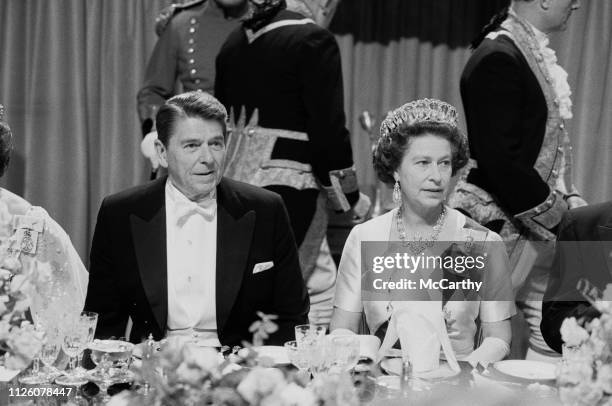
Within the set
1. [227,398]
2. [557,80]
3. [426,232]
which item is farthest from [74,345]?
[557,80]

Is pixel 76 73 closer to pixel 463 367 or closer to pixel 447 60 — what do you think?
pixel 447 60

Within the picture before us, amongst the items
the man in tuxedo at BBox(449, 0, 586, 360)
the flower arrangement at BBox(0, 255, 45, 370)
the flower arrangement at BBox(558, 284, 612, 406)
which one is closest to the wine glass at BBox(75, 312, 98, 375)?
the flower arrangement at BBox(0, 255, 45, 370)

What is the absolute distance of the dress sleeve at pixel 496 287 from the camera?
93.6 inches

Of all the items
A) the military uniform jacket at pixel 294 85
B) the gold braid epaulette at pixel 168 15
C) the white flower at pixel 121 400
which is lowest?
the white flower at pixel 121 400

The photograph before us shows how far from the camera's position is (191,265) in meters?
2.45

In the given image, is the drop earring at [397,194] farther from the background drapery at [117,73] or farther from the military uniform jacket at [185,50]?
the background drapery at [117,73]

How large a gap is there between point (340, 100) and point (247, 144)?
0.38m

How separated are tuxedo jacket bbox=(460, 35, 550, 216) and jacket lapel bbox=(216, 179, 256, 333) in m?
0.94

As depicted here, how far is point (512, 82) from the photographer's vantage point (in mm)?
2992

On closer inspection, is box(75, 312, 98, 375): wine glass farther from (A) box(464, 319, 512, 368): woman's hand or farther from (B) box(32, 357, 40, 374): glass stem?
(A) box(464, 319, 512, 368): woman's hand

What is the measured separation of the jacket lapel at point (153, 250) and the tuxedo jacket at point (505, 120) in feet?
3.78

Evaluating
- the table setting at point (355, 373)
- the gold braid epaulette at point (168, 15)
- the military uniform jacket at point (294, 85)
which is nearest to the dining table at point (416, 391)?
the table setting at point (355, 373)

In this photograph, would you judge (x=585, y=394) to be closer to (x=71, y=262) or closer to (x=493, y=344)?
(x=493, y=344)

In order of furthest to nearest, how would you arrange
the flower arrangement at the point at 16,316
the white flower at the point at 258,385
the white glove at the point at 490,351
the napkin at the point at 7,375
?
the white glove at the point at 490,351
the napkin at the point at 7,375
the flower arrangement at the point at 16,316
the white flower at the point at 258,385
